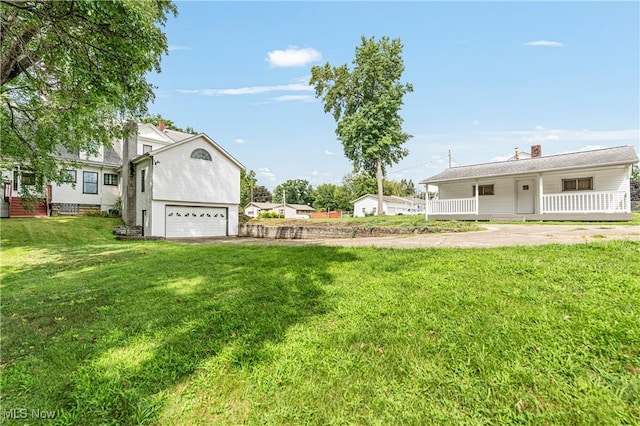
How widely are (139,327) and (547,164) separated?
60.8 ft

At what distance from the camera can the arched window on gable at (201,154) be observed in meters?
17.7

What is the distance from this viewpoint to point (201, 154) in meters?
18.0

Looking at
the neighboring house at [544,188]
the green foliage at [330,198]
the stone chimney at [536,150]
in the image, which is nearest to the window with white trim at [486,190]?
the neighboring house at [544,188]

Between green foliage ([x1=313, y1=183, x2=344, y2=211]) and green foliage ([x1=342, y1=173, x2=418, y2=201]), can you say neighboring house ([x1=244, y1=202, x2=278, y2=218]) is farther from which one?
green foliage ([x1=342, y1=173, x2=418, y2=201])

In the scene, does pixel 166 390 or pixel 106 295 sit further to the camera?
pixel 106 295

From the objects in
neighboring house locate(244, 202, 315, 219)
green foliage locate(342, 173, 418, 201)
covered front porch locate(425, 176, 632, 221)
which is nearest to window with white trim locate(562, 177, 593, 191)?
covered front porch locate(425, 176, 632, 221)

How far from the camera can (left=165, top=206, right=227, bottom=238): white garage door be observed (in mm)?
16812

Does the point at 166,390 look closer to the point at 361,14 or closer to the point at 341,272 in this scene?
the point at 341,272

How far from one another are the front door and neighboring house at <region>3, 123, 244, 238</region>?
16846 mm

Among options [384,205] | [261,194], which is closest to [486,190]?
[384,205]

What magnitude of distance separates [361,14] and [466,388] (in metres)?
10.8

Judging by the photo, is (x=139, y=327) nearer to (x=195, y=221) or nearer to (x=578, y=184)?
(x=195, y=221)

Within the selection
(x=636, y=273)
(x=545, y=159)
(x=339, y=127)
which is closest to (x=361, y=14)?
(x=636, y=273)

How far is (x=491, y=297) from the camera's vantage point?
123 inches
